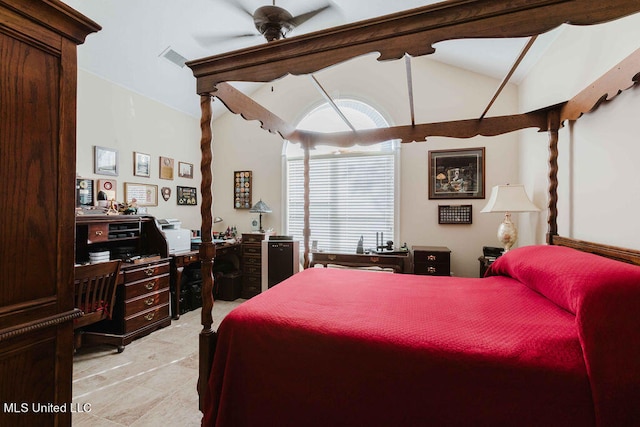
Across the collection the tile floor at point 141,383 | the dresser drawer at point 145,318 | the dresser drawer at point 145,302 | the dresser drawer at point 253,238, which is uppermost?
the dresser drawer at point 253,238

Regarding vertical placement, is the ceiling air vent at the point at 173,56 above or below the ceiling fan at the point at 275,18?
above

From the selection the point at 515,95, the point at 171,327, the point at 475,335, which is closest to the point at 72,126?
the point at 475,335

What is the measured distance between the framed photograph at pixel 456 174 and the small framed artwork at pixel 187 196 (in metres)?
3.59

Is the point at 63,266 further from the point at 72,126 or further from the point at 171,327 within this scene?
the point at 171,327

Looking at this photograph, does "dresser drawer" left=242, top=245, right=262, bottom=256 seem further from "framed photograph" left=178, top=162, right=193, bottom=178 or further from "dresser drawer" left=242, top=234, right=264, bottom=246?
"framed photograph" left=178, top=162, right=193, bottom=178

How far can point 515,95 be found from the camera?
→ 3.45 metres

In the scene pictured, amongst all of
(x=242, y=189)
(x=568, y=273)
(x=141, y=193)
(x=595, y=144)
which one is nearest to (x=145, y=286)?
(x=141, y=193)

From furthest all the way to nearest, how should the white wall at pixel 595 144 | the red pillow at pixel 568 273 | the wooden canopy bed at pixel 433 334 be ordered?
the white wall at pixel 595 144 → the red pillow at pixel 568 273 → the wooden canopy bed at pixel 433 334

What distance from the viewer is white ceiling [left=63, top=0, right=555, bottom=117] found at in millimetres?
2635

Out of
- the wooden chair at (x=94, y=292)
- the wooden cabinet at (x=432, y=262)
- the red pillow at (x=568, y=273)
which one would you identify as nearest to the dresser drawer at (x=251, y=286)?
the wooden chair at (x=94, y=292)

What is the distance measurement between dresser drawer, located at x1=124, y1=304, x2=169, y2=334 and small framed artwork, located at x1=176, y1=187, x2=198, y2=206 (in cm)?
166

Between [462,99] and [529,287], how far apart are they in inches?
111

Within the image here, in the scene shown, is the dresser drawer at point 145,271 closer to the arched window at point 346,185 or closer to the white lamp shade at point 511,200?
the arched window at point 346,185

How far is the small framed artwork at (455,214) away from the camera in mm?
3584
